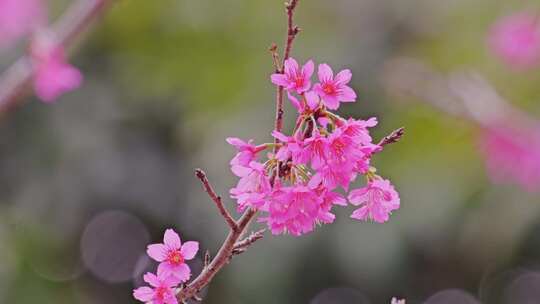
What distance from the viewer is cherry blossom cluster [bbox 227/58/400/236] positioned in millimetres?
917

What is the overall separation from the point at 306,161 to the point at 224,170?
2033 millimetres

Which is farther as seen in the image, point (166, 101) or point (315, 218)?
point (166, 101)

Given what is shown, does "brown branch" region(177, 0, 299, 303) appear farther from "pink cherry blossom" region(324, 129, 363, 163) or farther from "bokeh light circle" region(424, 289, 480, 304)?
"bokeh light circle" region(424, 289, 480, 304)

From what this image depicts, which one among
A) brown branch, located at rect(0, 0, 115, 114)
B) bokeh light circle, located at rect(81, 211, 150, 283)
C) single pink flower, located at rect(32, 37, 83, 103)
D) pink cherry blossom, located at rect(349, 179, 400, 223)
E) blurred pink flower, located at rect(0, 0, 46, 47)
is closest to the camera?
pink cherry blossom, located at rect(349, 179, 400, 223)

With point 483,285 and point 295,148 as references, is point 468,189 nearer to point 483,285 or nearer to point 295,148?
point 483,285

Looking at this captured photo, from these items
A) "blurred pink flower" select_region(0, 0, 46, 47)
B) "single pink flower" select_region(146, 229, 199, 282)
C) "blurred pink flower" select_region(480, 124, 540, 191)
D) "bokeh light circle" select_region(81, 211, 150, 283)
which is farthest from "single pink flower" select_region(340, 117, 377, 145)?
"bokeh light circle" select_region(81, 211, 150, 283)

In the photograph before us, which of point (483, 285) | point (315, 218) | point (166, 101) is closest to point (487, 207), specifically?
point (483, 285)

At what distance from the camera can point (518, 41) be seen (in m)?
3.10

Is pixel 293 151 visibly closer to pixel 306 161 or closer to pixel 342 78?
pixel 306 161

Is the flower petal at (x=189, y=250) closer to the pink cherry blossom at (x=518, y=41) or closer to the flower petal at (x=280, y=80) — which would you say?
the flower petal at (x=280, y=80)

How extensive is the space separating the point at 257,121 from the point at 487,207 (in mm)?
921

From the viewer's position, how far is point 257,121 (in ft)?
10.0

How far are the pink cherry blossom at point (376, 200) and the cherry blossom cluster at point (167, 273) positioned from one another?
7.9 inches

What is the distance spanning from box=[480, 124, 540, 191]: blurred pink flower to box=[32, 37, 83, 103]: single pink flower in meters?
1.51
